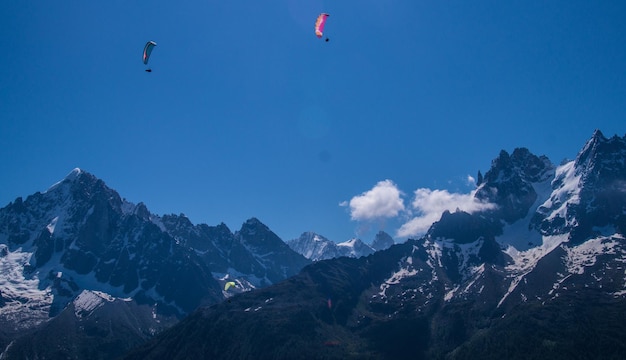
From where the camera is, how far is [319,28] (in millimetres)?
134875

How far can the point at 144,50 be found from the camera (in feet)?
455

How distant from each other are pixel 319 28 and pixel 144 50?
50.2m
